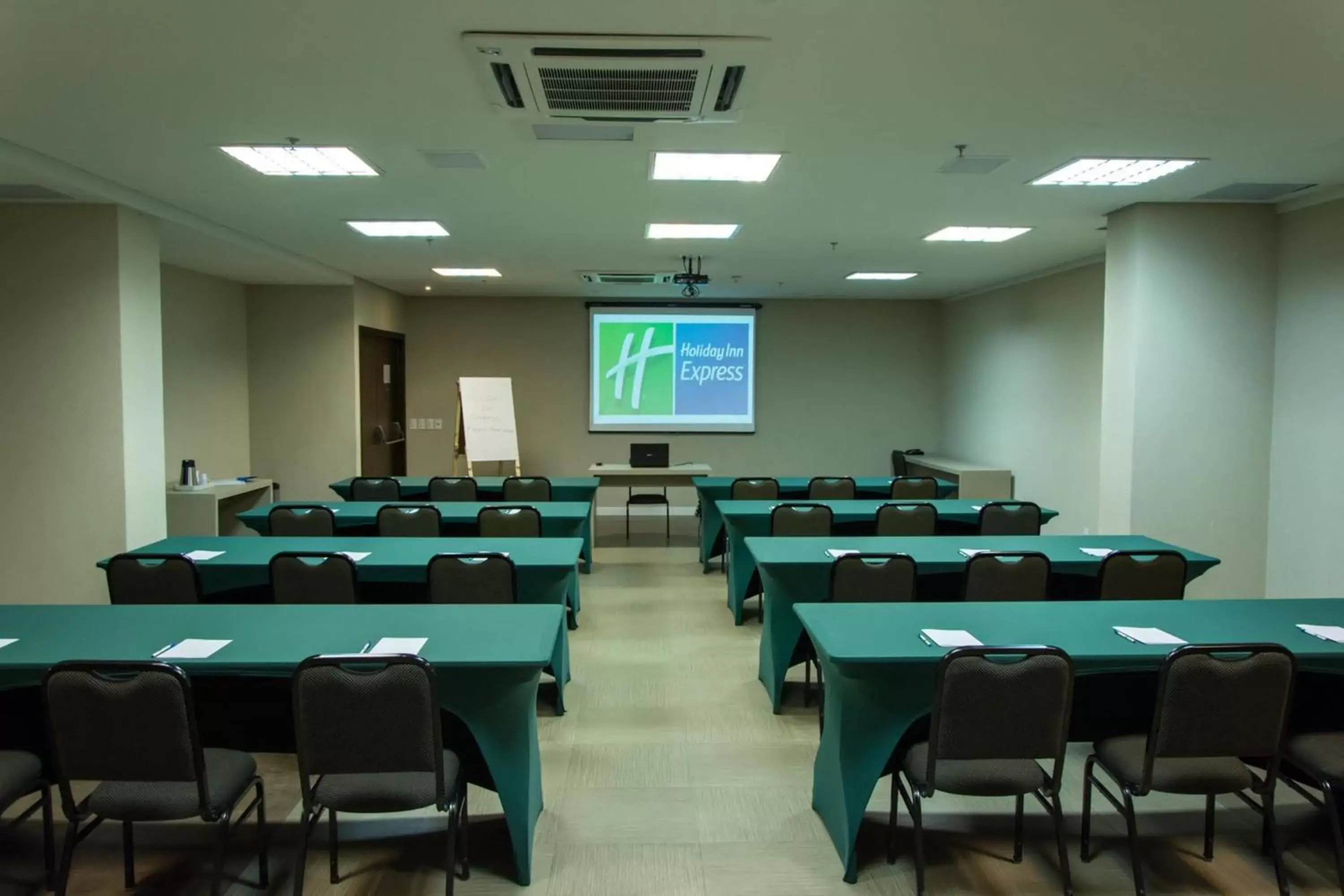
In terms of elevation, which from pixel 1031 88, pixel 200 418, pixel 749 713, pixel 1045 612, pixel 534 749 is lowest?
pixel 749 713

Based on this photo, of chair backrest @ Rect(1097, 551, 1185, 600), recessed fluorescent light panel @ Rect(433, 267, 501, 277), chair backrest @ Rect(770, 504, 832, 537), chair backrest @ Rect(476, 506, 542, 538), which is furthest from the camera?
recessed fluorescent light panel @ Rect(433, 267, 501, 277)

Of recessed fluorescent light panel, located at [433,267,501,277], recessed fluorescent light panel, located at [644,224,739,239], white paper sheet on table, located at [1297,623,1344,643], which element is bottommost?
white paper sheet on table, located at [1297,623,1344,643]

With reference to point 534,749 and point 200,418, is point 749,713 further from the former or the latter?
point 200,418

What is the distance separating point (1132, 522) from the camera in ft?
18.8

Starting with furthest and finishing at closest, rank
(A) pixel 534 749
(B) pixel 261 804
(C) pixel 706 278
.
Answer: (C) pixel 706 278, (A) pixel 534 749, (B) pixel 261 804

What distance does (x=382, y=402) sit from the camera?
10562mm

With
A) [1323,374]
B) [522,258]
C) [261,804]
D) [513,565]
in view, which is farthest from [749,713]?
[522,258]

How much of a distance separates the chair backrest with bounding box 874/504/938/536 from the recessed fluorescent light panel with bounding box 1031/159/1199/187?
215cm

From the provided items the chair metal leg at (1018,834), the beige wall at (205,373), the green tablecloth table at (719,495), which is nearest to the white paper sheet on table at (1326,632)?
the chair metal leg at (1018,834)

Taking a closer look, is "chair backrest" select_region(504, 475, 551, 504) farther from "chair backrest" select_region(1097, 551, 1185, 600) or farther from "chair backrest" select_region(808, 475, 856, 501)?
"chair backrest" select_region(1097, 551, 1185, 600)

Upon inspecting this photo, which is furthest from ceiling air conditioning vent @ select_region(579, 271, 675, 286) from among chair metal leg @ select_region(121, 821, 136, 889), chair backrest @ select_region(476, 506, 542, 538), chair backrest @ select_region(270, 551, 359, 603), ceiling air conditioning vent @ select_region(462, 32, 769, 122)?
chair metal leg @ select_region(121, 821, 136, 889)

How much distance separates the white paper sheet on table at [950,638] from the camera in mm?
2773

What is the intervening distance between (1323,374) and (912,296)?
6196mm

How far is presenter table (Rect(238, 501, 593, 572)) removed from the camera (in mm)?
5672
